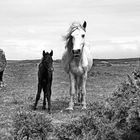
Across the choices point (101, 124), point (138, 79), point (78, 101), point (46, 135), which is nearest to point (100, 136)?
point (101, 124)

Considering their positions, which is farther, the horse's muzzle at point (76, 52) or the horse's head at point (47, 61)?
the horse's head at point (47, 61)

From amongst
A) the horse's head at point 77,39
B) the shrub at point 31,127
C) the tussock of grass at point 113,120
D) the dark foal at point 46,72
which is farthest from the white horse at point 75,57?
the tussock of grass at point 113,120

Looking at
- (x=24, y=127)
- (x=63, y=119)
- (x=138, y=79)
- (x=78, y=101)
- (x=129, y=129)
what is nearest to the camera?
(x=129, y=129)

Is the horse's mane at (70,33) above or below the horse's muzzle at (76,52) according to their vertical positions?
above

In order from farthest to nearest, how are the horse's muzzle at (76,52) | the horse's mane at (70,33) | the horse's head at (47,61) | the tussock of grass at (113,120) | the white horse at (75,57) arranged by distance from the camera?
the horse's mane at (70,33) < the horse's head at (47,61) < the white horse at (75,57) < the horse's muzzle at (76,52) < the tussock of grass at (113,120)

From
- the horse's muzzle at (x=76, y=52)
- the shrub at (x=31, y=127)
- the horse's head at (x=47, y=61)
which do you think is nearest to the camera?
the shrub at (x=31, y=127)

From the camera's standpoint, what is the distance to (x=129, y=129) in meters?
3.93

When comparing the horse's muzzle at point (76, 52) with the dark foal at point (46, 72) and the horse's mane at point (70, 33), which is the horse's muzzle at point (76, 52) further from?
the dark foal at point (46, 72)

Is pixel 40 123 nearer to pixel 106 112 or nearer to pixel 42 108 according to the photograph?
pixel 106 112

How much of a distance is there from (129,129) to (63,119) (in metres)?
5.92

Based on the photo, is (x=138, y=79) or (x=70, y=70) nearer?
(x=138, y=79)

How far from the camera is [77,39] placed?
11.1 m

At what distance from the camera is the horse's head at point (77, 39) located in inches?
433

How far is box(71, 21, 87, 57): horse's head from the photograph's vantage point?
36.1ft
